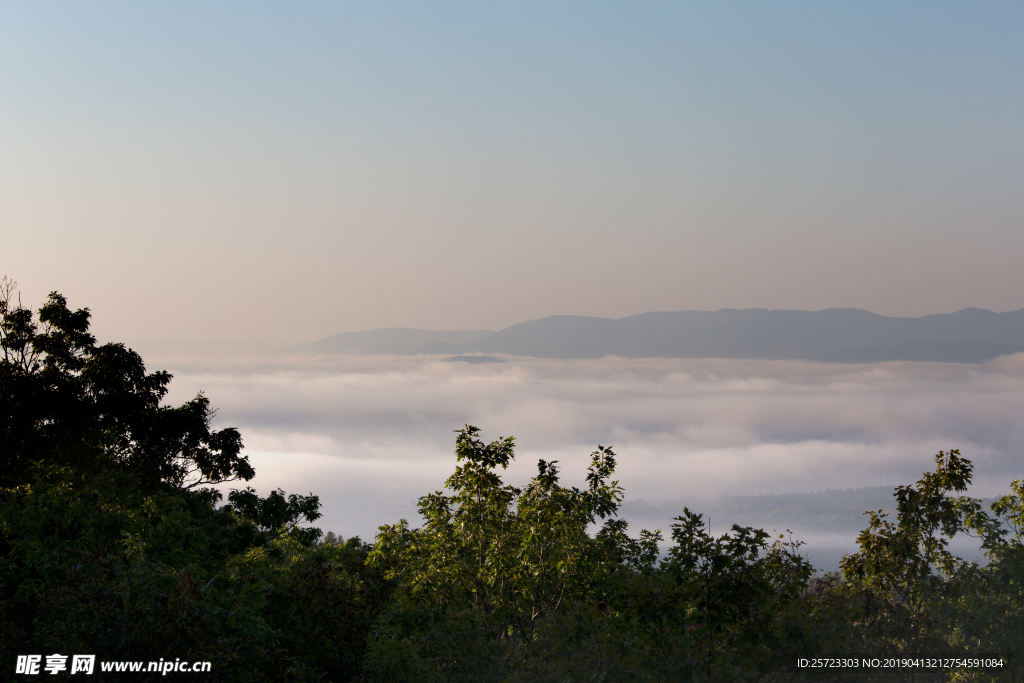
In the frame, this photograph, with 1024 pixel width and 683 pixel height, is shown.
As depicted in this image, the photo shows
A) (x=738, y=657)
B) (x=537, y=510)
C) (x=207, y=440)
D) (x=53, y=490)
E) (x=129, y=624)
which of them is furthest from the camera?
(x=207, y=440)

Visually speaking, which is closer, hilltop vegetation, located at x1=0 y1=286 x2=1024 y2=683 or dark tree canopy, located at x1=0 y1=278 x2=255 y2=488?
hilltop vegetation, located at x1=0 y1=286 x2=1024 y2=683

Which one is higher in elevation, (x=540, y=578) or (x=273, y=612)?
(x=540, y=578)

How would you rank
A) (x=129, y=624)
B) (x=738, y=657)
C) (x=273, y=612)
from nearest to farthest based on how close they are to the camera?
(x=129, y=624), (x=738, y=657), (x=273, y=612)

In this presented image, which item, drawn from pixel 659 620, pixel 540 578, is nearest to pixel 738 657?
pixel 659 620

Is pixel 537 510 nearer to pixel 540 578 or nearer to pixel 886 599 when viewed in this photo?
pixel 540 578

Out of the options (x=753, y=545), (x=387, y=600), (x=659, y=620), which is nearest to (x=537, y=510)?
(x=659, y=620)

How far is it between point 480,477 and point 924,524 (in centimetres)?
998

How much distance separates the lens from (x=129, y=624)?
1620 centimetres

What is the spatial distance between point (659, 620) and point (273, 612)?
544 inches

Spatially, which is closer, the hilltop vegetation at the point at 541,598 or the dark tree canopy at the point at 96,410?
the hilltop vegetation at the point at 541,598

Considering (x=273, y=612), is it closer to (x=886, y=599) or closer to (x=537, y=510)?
(x=537, y=510)

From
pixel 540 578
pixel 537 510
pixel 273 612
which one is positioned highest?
pixel 537 510

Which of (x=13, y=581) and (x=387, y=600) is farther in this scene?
(x=387, y=600)

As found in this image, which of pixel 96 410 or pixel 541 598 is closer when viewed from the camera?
pixel 541 598
